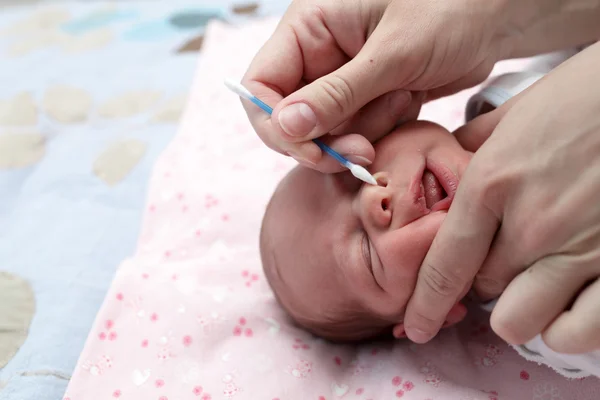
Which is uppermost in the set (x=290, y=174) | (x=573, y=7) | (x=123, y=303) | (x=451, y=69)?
(x=573, y=7)

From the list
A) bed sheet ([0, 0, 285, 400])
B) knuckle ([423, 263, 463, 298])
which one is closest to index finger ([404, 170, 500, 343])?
knuckle ([423, 263, 463, 298])

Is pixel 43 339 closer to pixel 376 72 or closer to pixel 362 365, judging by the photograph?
pixel 362 365

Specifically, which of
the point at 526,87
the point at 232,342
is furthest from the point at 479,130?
the point at 232,342

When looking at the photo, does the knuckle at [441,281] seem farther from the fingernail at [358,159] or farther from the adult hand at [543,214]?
the fingernail at [358,159]

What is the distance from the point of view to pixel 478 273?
0.92 meters

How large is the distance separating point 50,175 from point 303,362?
93 centimetres

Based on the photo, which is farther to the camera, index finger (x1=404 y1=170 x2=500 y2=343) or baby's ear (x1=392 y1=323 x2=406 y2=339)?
baby's ear (x1=392 y1=323 x2=406 y2=339)

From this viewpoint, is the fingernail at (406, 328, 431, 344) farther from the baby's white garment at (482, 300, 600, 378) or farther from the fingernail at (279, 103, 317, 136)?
the fingernail at (279, 103, 317, 136)

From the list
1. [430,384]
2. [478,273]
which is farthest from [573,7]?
[430,384]

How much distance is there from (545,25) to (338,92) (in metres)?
0.53

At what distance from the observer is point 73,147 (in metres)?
1.80

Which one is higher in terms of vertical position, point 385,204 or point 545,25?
point 545,25

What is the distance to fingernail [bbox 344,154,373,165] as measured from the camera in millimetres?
1009

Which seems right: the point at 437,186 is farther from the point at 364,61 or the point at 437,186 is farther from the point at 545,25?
the point at 545,25
